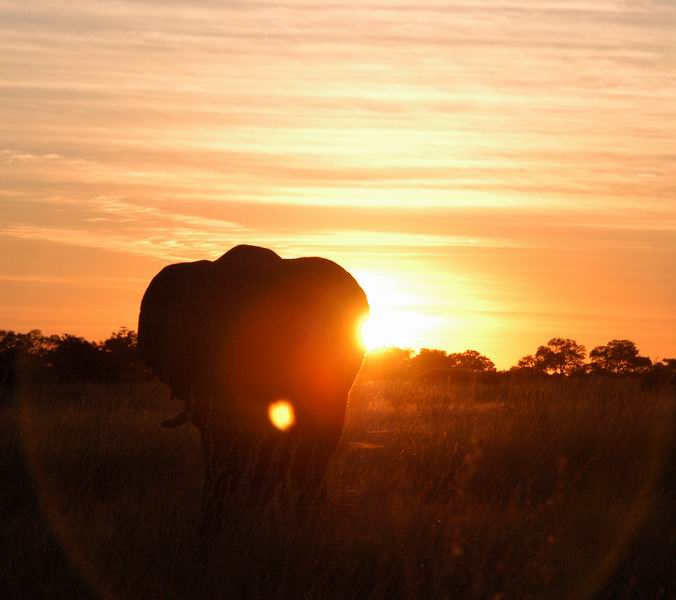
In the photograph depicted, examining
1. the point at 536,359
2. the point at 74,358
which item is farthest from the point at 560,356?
the point at 74,358

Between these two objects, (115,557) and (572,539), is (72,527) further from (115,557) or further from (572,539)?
(572,539)

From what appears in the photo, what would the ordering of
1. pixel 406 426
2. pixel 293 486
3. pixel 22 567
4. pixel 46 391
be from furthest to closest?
pixel 46 391
pixel 406 426
pixel 293 486
pixel 22 567

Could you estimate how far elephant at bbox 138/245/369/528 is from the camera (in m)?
8.15

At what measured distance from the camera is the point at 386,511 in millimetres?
8320

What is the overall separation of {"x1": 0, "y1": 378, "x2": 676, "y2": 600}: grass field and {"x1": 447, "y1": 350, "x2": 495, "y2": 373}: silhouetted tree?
1984cm

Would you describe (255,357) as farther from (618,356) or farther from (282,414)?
(618,356)

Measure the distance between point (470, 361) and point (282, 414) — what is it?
1121 inches

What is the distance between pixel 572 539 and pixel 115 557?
11.2 ft

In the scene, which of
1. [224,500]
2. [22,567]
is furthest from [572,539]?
[22,567]

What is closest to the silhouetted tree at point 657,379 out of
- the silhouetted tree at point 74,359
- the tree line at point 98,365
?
the tree line at point 98,365

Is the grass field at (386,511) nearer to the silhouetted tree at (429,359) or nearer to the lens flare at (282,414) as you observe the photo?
the lens flare at (282,414)

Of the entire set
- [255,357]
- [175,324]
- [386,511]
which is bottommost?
[386,511]

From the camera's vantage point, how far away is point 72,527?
7.86 m

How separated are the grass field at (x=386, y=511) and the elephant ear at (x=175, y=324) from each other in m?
1.02
